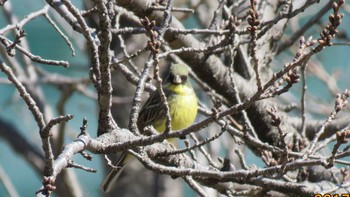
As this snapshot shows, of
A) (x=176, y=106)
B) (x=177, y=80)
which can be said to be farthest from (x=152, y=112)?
(x=177, y=80)

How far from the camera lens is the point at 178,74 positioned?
619 centimetres

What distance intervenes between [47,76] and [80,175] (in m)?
7.09

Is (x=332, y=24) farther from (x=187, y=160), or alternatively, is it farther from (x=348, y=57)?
(x=348, y=57)

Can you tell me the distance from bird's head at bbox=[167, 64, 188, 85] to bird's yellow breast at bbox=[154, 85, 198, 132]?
7 centimetres

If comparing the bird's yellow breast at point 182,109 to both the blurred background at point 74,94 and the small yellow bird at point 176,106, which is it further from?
the blurred background at point 74,94

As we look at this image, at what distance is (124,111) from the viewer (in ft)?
30.7

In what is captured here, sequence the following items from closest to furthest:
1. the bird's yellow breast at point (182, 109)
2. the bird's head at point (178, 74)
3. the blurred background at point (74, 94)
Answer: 1. the bird's yellow breast at point (182, 109)
2. the bird's head at point (178, 74)
3. the blurred background at point (74, 94)

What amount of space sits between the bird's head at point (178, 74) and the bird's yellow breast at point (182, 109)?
7cm

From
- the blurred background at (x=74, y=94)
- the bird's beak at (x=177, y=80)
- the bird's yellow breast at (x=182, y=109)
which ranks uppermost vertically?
the blurred background at (x=74, y=94)

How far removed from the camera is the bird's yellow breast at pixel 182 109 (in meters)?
5.93

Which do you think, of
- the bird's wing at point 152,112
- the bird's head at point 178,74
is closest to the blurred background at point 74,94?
the bird's head at point 178,74

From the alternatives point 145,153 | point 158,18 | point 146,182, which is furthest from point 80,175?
point 145,153

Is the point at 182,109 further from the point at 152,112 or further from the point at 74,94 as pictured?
the point at 74,94

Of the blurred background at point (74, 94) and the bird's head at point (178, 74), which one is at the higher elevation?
the blurred background at point (74, 94)
